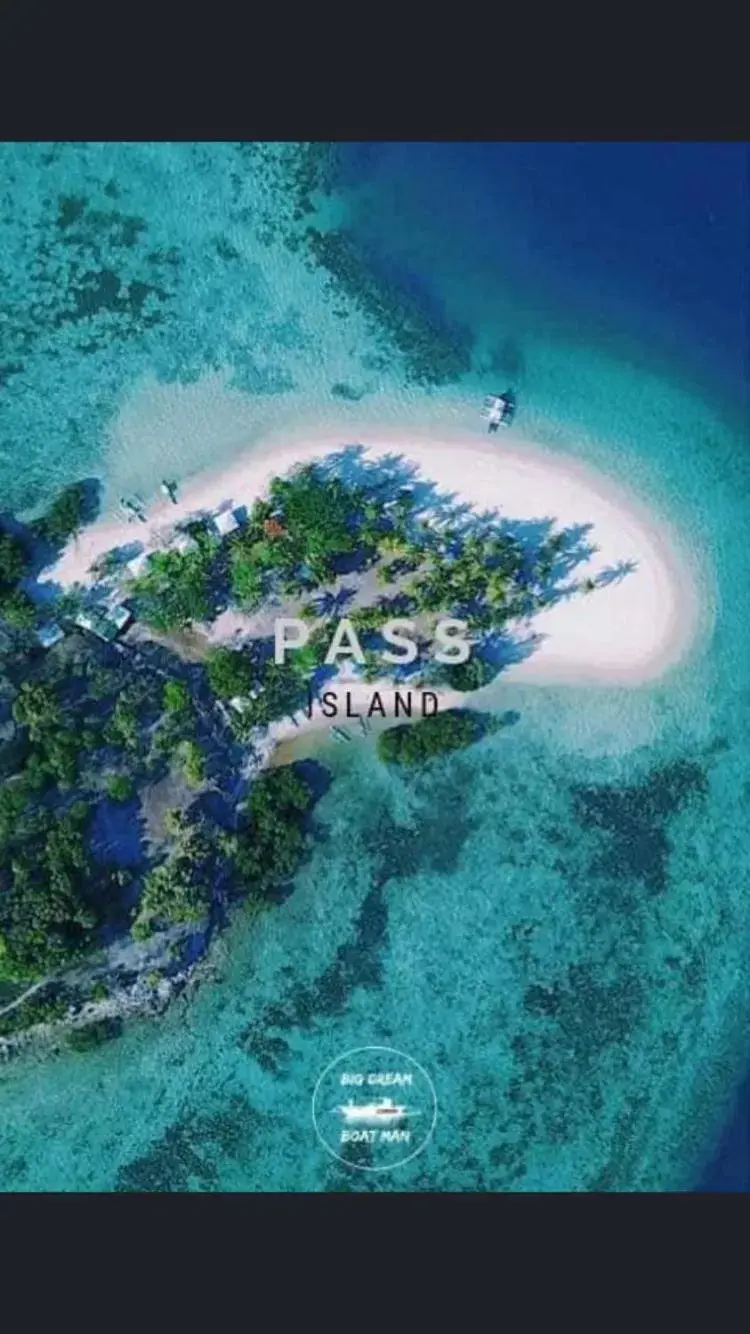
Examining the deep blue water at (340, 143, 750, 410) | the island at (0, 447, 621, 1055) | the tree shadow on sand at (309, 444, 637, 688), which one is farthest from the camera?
the deep blue water at (340, 143, 750, 410)

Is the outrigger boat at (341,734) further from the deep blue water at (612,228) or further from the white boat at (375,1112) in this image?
the deep blue water at (612,228)

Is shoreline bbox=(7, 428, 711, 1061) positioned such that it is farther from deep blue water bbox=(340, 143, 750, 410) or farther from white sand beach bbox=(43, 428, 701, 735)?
deep blue water bbox=(340, 143, 750, 410)

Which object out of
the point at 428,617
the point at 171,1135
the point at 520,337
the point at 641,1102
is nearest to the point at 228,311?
the point at 520,337

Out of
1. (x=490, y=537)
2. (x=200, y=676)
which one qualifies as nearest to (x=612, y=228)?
(x=490, y=537)

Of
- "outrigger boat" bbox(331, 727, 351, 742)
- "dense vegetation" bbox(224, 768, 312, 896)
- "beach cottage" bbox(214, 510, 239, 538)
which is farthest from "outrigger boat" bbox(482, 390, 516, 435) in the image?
"dense vegetation" bbox(224, 768, 312, 896)

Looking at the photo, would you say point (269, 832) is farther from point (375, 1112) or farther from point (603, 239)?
point (603, 239)

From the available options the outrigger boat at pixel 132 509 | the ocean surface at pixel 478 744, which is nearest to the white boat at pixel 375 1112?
the ocean surface at pixel 478 744
